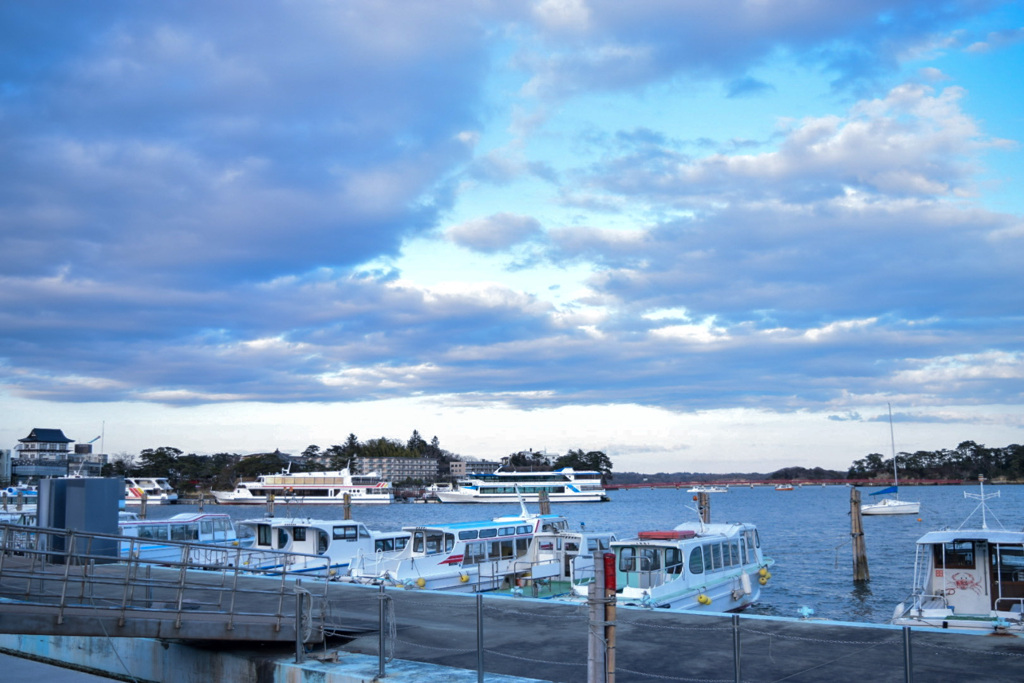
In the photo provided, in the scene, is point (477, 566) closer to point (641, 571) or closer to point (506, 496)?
point (641, 571)

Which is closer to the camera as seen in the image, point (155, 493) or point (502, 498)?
point (155, 493)

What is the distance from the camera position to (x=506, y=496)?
521 feet

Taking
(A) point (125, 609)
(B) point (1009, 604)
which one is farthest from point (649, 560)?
(A) point (125, 609)

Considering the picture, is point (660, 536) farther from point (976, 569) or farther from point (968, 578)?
point (976, 569)

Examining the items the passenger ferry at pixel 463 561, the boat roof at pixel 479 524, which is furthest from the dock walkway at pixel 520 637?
the boat roof at pixel 479 524

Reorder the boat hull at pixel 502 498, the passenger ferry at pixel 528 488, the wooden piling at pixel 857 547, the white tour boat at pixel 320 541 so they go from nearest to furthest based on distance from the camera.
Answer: the white tour boat at pixel 320 541
the wooden piling at pixel 857 547
the boat hull at pixel 502 498
the passenger ferry at pixel 528 488

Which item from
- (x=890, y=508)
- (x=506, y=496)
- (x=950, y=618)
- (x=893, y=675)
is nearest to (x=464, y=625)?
(x=893, y=675)

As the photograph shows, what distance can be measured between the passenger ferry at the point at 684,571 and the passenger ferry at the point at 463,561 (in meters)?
6.77

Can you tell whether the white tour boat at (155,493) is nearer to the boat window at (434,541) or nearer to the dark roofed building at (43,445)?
the dark roofed building at (43,445)

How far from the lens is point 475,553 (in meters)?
34.5

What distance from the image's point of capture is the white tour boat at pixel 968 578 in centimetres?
2225

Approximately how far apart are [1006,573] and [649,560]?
9.94 m

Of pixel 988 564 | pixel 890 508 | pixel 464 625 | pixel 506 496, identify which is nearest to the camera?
pixel 464 625

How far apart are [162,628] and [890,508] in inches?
4193
